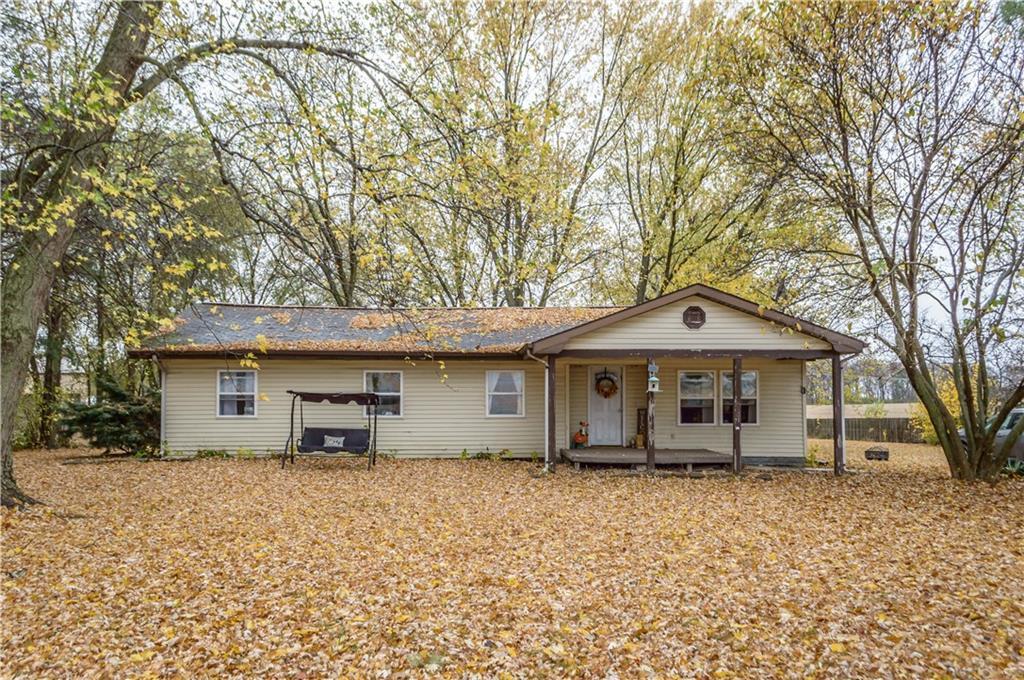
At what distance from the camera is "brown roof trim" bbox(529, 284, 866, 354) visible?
12.7 m

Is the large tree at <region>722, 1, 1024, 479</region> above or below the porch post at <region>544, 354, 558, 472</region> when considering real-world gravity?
above

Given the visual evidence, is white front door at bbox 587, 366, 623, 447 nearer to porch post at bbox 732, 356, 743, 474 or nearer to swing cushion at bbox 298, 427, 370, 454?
porch post at bbox 732, 356, 743, 474

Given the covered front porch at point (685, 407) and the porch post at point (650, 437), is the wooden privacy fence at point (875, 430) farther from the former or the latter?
the porch post at point (650, 437)

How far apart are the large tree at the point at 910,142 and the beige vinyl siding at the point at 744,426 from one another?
328cm

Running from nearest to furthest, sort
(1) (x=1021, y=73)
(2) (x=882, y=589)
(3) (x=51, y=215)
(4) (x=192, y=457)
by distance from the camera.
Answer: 1. (2) (x=882, y=589)
2. (3) (x=51, y=215)
3. (1) (x=1021, y=73)
4. (4) (x=192, y=457)

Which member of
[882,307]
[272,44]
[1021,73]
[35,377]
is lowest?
[35,377]

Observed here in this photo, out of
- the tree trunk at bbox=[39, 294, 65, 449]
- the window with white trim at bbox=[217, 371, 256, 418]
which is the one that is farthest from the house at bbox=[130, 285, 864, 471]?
the tree trunk at bbox=[39, 294, 65, 449]

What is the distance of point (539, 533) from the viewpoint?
7.83 m

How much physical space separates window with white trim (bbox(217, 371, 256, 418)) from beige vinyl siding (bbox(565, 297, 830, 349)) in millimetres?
8223

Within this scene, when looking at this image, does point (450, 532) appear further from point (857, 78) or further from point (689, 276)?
point (689, 276)

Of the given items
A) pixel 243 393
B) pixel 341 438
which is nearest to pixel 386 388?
pixel 341 438

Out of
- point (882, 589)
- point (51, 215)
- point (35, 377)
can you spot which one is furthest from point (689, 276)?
point (35, 377)

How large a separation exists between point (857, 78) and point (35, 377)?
21.5 m

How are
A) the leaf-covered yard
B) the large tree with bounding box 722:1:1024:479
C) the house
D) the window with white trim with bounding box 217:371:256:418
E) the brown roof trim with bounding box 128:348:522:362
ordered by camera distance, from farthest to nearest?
1. the window with white trim with bounding box 217:371:256:418
2. the house
3. the brown roof trim with bounding box 128:348:522:362
4. the large tree with bounding box 722:1:1024:479
5. the leaf-covered yard
